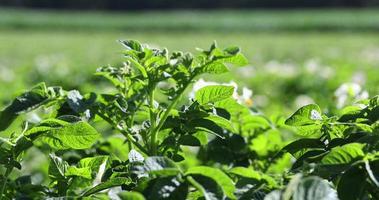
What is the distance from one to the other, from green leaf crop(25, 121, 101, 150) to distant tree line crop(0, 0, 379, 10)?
36.0 m

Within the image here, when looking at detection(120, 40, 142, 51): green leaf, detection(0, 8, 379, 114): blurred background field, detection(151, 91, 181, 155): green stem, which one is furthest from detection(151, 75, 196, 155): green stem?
detection(0, 8, 379, 114): blurred background field

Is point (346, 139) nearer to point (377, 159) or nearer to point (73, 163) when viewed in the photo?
point (377, 159)

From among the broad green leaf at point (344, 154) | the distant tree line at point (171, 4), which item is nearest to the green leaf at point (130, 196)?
the broad green leaf at point (344, 154)

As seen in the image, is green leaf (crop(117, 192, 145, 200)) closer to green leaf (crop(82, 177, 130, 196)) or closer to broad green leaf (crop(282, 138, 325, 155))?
green leaf (crop(82, 177, 130, 196))

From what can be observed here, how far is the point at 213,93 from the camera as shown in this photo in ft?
3.80

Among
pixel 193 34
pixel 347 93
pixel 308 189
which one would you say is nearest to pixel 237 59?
pixel 308 189

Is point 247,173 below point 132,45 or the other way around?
below

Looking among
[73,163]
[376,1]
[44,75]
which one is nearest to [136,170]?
[73,163]

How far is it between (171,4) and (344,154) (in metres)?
36.8

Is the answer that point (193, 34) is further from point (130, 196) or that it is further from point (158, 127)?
point (130, 196)

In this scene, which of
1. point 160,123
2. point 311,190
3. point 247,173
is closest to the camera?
point 311,190

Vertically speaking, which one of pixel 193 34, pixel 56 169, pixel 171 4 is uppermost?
pixel 171 4

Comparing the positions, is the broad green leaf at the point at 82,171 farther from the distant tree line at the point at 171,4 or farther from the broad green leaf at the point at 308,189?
the distant tree line at the point at 171,4

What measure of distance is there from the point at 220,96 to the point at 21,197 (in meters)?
0.34
